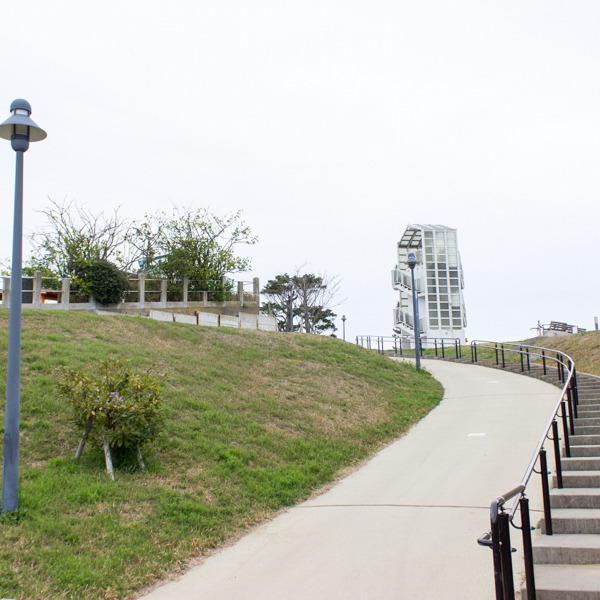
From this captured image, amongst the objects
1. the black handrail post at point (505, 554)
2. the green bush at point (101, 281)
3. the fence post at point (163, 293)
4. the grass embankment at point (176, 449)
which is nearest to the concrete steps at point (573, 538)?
the black handrail post at point (505, 554)

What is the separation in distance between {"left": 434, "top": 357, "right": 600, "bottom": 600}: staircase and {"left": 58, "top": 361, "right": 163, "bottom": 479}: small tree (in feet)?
15.8

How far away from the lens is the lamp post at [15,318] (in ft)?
19.4

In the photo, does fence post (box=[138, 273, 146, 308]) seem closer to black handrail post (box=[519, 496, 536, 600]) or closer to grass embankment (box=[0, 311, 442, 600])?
grass embankment (box=[0, 311, 442, 600])

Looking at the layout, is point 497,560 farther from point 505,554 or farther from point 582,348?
point 582,348

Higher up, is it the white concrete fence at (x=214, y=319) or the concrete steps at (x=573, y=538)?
the white concrete fence at (x=214, y=319)

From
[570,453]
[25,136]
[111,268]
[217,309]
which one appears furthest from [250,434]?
[217,309]

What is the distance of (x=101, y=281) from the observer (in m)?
28.2

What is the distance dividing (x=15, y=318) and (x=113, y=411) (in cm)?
180

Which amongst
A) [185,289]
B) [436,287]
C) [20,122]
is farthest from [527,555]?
[436,287]

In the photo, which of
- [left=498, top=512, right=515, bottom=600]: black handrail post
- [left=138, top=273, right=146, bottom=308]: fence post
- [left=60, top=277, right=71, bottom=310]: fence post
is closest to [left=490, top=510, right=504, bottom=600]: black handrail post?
[left=498, top=512, right=515, bottom=600]: black handrail post

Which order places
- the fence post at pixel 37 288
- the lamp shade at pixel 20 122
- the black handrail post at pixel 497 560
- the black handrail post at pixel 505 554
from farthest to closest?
the fence post at pixel 37 288
the lamp shade at pixel 20 122
the black handrail post at pixel 505 554
the black handrail post at pixel 497 560

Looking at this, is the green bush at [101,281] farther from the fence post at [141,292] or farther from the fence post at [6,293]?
the fence post at [6,293]

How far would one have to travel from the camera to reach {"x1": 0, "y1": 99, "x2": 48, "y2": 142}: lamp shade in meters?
6.38

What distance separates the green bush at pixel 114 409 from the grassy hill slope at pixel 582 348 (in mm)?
16689
